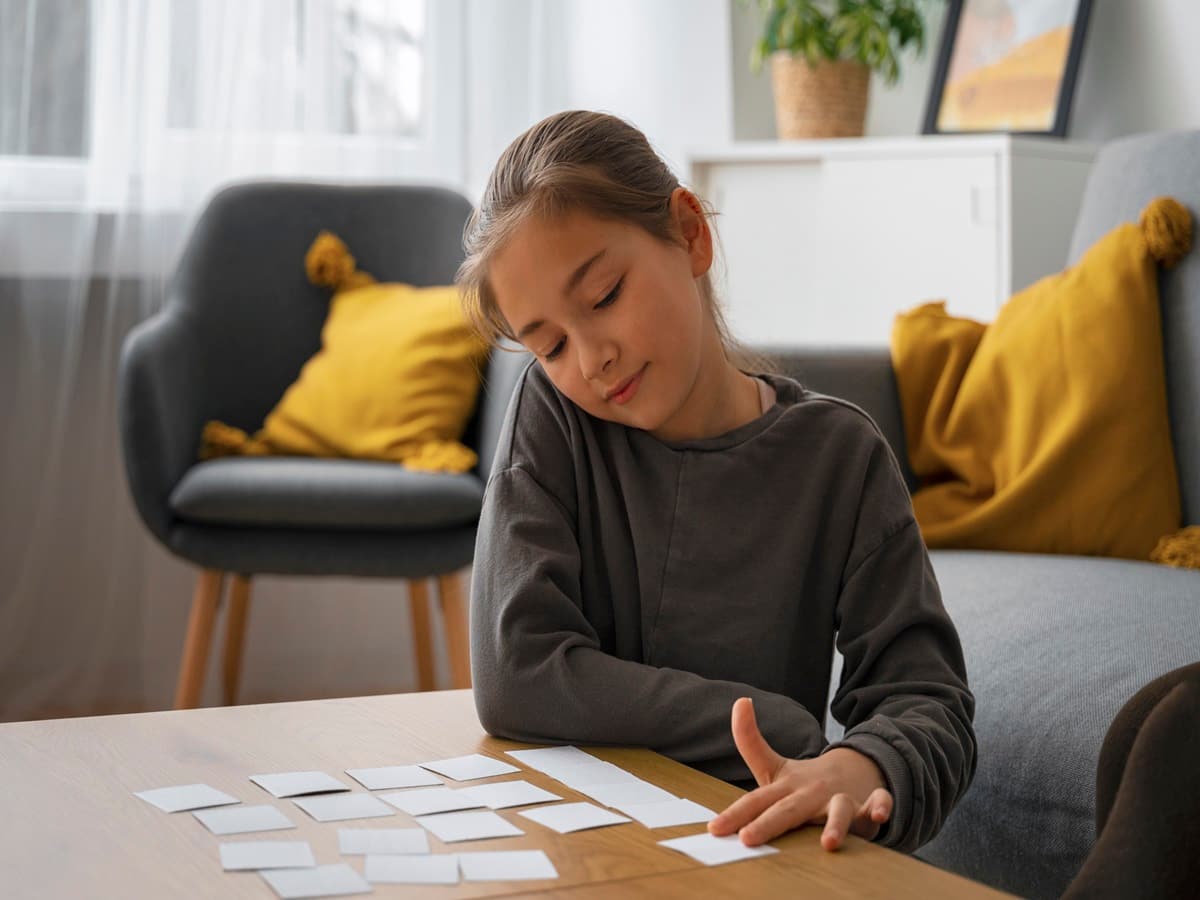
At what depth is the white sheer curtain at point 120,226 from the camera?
8.93 feet

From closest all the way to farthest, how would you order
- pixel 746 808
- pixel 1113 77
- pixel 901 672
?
pixel 746 808
pixel 901 672
pixel 1113 77

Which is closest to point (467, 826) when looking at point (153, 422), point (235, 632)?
point (153, 422)

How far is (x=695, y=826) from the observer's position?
766 mm

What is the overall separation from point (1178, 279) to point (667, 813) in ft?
4.38

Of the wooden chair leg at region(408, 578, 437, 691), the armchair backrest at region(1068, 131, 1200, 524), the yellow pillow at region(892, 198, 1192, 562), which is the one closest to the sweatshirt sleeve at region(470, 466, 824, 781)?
the yellow pillow at region(892, 198, 1192, 562)

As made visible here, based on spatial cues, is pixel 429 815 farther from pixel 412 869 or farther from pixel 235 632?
pixel 235 632

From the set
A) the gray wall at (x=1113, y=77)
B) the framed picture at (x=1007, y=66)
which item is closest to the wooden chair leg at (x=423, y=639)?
the gray wall at (x=1113, y=77)

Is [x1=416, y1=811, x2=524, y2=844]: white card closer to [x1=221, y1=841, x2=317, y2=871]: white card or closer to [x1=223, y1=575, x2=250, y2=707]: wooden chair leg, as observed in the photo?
[x1=221, y1=841, x2=317, y2=871]: white card

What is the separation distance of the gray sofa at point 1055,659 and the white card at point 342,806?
25.2 inches

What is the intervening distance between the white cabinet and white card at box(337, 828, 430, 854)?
74.5 inches

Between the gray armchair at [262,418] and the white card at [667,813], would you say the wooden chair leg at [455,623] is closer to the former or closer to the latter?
the gray armchair at [262,418]

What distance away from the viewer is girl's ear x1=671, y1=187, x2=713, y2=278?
1118 mm

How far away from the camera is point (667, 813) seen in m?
0.78

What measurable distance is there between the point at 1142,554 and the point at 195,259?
1.71m
